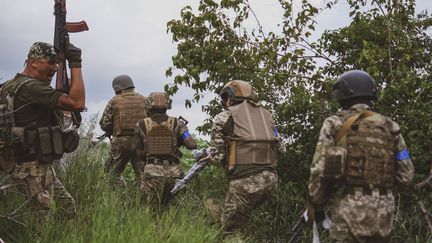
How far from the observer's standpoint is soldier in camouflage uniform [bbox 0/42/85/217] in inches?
209

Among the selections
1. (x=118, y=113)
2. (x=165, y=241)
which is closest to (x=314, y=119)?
(x=118, y=113)

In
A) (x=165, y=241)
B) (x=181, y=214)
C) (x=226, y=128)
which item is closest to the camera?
(x=165, y=241)

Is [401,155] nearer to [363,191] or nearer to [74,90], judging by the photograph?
[363,191]

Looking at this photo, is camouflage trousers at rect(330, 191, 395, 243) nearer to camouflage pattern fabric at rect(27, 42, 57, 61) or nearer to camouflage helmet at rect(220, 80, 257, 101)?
camouflage helmet at rect(220, 80, 257, 101)

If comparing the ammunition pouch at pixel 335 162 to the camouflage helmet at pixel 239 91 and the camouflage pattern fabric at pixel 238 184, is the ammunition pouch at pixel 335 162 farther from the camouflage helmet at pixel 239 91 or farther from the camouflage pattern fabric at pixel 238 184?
the camouflage helmet at pixel 239 91

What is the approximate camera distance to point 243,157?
21.3 ft

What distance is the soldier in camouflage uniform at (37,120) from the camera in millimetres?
5309

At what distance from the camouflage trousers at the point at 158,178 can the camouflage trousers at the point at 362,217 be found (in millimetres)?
3865

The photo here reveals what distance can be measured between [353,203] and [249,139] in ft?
6.81

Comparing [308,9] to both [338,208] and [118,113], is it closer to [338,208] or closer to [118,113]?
Result: [118,113]

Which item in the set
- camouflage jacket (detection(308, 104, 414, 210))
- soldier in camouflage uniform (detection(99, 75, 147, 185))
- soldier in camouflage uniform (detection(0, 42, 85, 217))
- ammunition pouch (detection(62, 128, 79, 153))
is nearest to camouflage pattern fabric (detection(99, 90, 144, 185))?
soldier in camouflage uniform (detection(99, 75, 147, 185))

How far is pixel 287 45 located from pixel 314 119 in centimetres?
134

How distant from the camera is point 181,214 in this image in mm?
6102

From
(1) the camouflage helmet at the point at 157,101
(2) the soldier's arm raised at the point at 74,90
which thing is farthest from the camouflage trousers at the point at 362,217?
(1) the camouflage helmet at the point at 157,101
